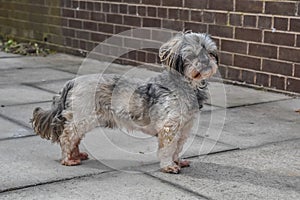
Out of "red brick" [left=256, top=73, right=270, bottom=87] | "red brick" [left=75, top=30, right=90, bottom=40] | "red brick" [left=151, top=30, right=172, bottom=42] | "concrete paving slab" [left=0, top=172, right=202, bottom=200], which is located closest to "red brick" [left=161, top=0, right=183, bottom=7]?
"red brick" [left=151, top=30, right=172, bottom=42]

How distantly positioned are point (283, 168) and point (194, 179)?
0.77m

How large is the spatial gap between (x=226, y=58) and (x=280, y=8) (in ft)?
3.89

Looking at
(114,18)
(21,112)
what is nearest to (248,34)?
(114,18)

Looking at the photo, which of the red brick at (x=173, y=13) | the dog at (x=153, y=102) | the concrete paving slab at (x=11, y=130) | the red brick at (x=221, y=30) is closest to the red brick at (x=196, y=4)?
the red brick at (x=173, y=13)

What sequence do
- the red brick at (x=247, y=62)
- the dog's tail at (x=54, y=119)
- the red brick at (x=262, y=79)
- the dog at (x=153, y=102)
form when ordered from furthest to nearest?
the red brick at (x=247, y=62) → the red brick at (x=262, y=79) → the dog's tail at (x=54, y=119) → the dog at (x=153, y=102)

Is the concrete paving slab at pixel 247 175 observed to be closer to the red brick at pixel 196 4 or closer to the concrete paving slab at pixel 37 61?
the red brick at pixel 196 4

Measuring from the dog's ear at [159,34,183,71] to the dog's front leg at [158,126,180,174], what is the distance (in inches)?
19.0

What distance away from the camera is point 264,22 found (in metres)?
7.72

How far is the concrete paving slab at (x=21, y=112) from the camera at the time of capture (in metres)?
6.23

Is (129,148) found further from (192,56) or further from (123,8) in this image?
(123,8)

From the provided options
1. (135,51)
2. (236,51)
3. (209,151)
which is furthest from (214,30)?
(209,151)

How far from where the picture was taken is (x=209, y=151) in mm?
5164

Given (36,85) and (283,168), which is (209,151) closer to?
(283,168)

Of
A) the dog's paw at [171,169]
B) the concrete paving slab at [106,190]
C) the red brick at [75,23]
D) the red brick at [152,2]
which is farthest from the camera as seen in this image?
the red brick at [75,23]
